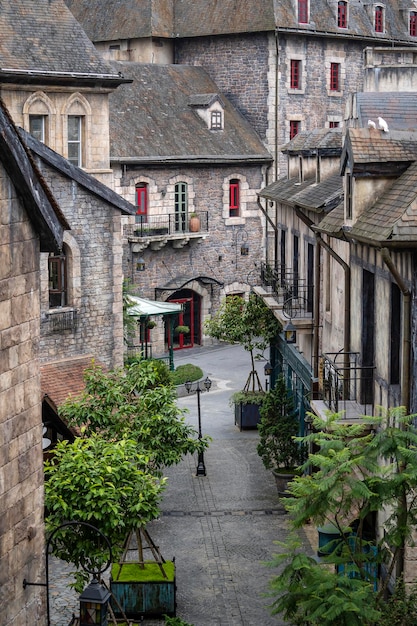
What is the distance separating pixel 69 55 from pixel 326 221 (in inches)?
633

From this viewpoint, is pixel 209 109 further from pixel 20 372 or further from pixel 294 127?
pixel 20 372

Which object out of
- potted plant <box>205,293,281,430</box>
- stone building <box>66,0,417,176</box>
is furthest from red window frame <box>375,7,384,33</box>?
potted plant <box>205,293,281,430</box>

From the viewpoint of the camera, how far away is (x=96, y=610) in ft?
43.5

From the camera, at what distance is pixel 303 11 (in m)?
51.5

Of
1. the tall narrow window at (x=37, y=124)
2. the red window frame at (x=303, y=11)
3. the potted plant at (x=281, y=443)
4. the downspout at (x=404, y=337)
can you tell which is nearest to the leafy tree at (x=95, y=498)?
the downspout at (x=404, y=337)

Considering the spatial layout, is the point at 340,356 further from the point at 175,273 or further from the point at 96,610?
the point at 175,273

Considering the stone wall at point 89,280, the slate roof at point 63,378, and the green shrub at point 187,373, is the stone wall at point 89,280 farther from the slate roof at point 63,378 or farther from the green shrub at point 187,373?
the green shrub at point 187,373

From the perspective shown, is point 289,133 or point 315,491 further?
point 289,133

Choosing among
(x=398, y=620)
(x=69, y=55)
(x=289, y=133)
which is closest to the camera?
(x=398, y=620)

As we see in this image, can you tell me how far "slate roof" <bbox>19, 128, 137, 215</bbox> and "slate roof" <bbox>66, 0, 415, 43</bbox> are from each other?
22.7 meters

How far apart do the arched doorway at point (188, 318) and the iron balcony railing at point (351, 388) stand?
2743 cm

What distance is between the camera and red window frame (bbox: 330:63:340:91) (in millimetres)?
53094

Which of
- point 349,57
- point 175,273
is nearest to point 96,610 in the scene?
point 175,273

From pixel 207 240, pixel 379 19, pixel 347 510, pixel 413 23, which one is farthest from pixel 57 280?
pixel 413 23
